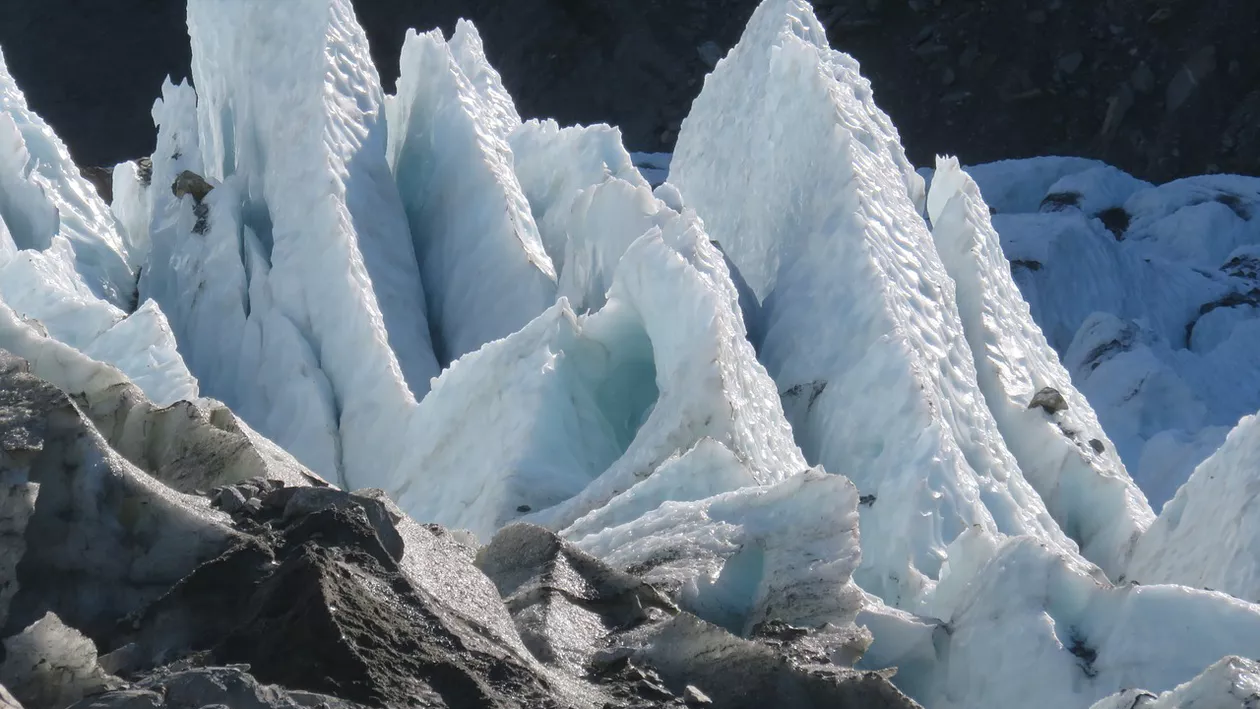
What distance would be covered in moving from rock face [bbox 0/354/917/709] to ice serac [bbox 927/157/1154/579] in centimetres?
416

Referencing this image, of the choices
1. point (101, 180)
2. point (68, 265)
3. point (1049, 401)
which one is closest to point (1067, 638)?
point (1049, 401)

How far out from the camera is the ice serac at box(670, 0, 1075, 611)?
7.37m

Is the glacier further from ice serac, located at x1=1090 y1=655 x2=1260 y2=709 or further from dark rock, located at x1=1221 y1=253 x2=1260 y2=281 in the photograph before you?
dark rock, located at x1=1221 y1=253 x2=1260 y2=281

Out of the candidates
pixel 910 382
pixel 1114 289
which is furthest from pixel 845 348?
pixel 1114 289

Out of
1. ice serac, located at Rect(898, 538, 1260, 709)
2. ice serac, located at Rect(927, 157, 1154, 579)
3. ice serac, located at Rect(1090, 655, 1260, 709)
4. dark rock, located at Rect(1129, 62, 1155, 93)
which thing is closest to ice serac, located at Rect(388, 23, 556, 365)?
ice serac, located at Rect(927, 157, 1154, 579)

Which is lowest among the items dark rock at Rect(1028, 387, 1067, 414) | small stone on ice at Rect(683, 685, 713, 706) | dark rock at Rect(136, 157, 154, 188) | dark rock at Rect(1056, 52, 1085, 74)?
small stone on ice at Rect(683, 685, 713, 706)

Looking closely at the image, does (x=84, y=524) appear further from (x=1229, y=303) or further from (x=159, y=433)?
(x=1229, y=303)

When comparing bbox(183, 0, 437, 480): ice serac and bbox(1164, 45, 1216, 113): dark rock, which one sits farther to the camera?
bbox(1164, 45, 1216, 113): dark rock

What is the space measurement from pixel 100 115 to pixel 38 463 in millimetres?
28783

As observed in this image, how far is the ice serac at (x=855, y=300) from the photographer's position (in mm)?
7371

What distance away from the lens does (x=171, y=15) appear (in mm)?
31812

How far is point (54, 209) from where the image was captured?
9.67 m

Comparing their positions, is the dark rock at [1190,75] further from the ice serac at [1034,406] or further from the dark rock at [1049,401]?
the dark rock at [1049,401]

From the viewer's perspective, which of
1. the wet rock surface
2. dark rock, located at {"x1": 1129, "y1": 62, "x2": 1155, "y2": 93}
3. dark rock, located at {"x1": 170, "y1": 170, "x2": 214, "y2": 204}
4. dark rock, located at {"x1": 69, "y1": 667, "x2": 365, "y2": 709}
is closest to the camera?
dark rock, located at {"x1": 69, "y1": 667, "x2": 365, "y2": 709}
